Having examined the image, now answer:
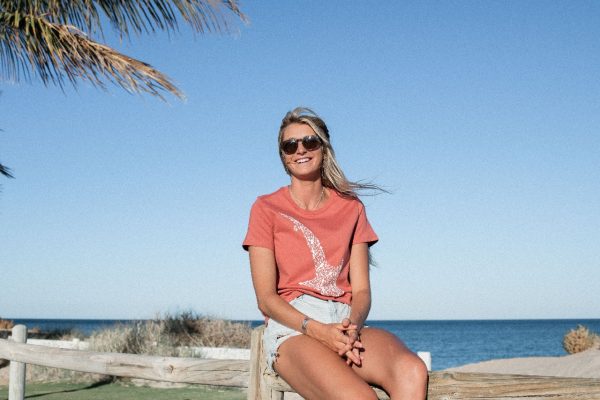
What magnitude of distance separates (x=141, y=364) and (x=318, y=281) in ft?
6.45

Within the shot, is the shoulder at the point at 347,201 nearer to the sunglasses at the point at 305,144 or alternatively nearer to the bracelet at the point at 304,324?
the sunglasses at the point at 305,144

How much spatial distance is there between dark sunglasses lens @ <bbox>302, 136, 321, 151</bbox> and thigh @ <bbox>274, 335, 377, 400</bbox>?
94cm

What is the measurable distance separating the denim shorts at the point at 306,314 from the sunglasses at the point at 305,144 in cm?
73

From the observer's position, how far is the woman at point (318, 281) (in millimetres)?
2729

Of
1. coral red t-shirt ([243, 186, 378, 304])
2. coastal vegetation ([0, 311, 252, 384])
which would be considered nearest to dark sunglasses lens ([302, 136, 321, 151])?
coral red t-shirt ([243, 186, 378, 304])

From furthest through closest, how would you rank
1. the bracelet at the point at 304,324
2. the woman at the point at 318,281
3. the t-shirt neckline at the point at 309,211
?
the t-shirt neckline at the point at 309,211 → the bracelet at the point at 304,324 → the woman at the point at 318,281

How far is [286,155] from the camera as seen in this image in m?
3.40

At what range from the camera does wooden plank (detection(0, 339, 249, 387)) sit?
3773 mm

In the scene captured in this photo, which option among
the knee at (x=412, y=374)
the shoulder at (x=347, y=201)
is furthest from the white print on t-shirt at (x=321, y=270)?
→ the knee at (x=412, y=374)

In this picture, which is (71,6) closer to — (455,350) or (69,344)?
(69,344)

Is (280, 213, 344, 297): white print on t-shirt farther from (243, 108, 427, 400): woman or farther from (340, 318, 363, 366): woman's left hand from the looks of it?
(340, 318, 363, 366): woman's left hand

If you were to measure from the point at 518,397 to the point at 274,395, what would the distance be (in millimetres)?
1095

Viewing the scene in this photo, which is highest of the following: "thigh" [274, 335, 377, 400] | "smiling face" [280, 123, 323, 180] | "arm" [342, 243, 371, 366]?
"smiling face" [280, 123, 323, 180]

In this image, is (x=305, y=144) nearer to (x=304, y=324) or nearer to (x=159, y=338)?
(x=304, y=324)
